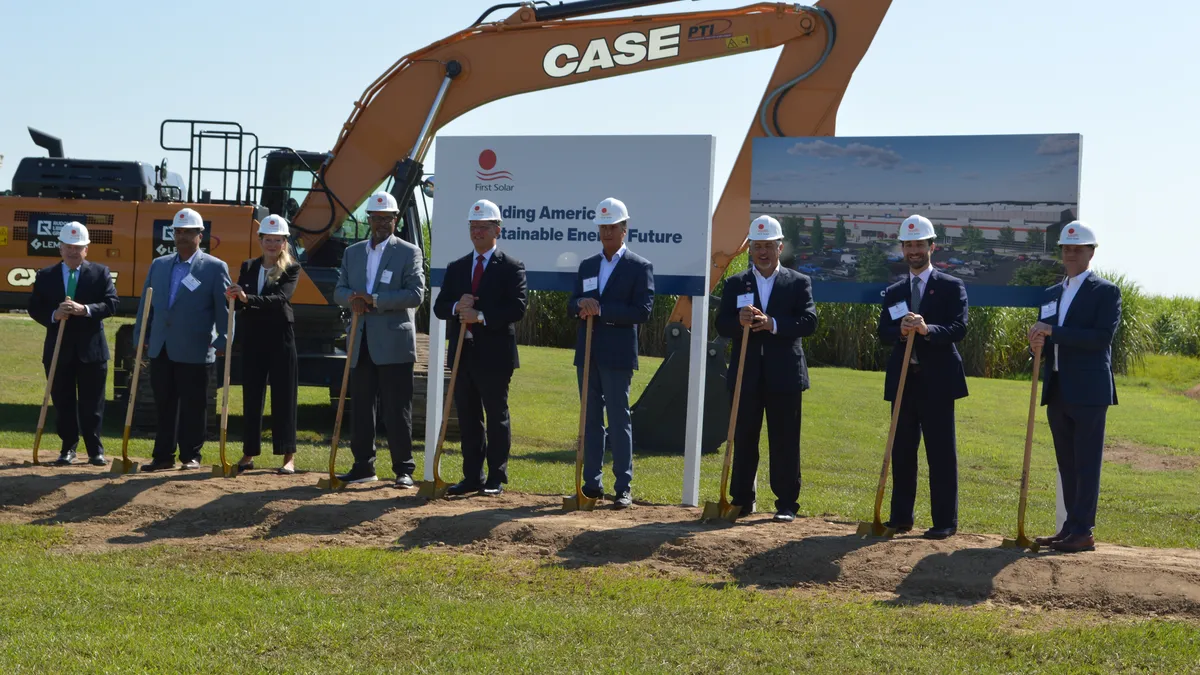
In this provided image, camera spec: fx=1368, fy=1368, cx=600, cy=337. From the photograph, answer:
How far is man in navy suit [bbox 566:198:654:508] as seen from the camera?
31.0ft

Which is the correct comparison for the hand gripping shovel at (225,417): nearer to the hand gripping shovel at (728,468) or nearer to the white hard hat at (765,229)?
the hand gripping shovel at (728,468)

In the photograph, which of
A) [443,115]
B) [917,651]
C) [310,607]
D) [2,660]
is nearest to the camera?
[2,660]

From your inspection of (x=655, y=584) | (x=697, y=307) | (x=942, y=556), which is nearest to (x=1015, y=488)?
(x=697, y=307)

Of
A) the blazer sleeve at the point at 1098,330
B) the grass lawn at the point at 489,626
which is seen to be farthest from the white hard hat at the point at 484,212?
the blazer sleeve at the point at 1098,330

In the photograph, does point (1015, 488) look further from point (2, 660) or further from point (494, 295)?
point (2, 660)

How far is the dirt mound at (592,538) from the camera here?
770 cm

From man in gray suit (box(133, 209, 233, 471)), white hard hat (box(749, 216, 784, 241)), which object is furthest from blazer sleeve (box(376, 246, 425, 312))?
white hard hat (box(749, 216, 784, 241))

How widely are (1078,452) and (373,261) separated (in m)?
5.21

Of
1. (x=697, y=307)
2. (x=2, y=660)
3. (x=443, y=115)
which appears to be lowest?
(x=2, y=660)

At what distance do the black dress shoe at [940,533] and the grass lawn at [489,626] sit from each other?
46.6 inches

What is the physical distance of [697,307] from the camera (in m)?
10.3

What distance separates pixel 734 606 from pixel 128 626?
3073 mm

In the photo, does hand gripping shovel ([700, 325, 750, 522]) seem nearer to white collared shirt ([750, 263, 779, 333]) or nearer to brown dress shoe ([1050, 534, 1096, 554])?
white collared shirt ([750, 263, 779, 333])

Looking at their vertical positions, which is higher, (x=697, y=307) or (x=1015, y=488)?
(x=697, y=307)
